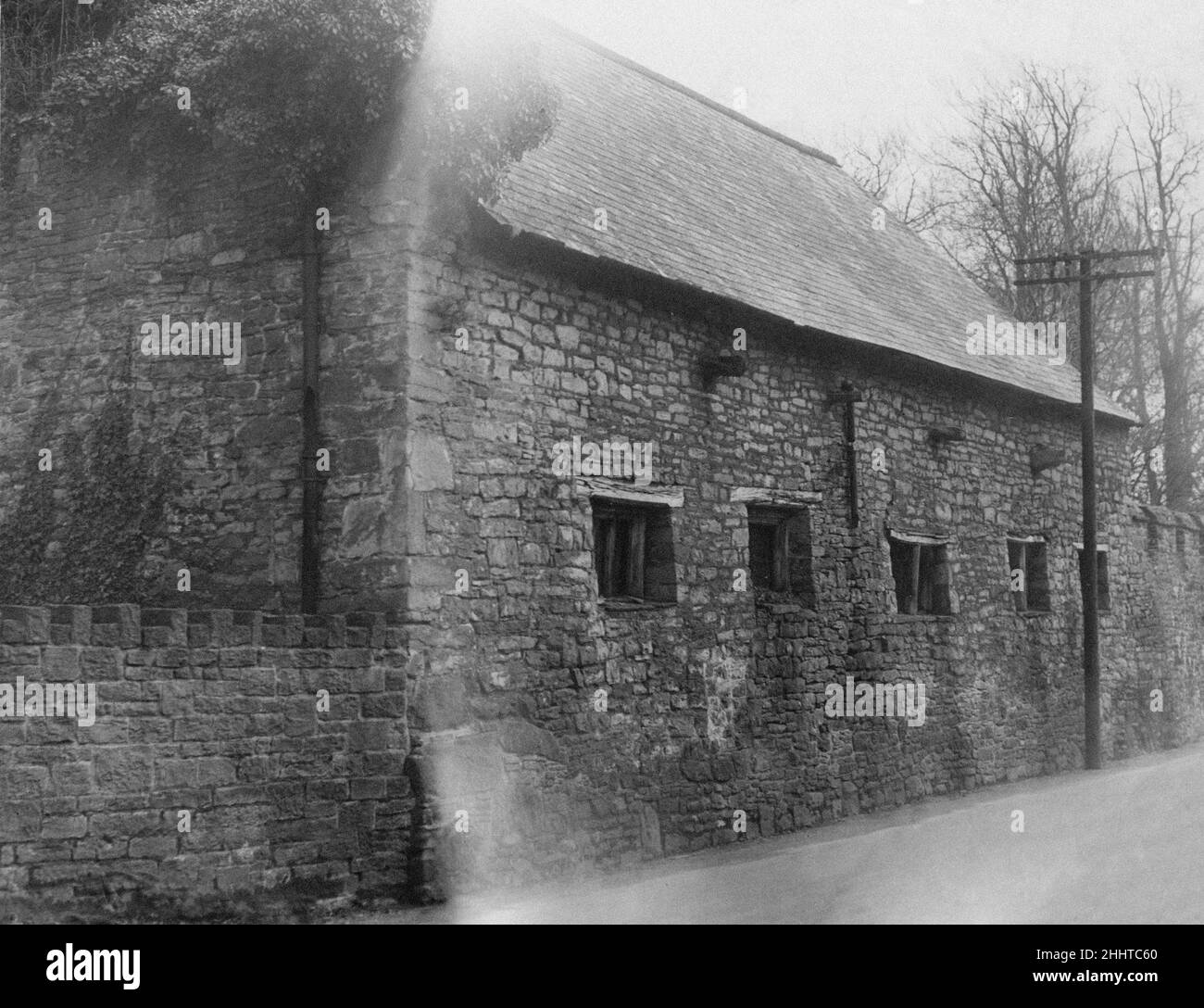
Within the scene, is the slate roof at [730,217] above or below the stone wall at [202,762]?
above

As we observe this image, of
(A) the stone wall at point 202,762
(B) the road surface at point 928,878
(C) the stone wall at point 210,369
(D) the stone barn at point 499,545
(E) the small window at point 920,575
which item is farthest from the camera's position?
(E) the small window at point 920,575

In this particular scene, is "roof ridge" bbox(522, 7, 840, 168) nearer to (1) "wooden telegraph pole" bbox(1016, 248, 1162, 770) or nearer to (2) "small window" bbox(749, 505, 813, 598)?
(1) "wooden telegraph pole" bbox(1016, 248, 1162, 770)

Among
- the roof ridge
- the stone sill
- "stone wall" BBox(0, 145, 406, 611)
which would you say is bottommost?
the stone sill

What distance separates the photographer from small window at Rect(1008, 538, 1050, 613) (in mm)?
18125

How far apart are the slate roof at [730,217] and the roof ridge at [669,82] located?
1.4 inches

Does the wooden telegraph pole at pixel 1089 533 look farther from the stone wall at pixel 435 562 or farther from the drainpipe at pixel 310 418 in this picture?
the drainpipe at pixel 310 418

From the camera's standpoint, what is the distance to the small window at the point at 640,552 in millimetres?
11875

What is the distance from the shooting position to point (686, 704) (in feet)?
39.3

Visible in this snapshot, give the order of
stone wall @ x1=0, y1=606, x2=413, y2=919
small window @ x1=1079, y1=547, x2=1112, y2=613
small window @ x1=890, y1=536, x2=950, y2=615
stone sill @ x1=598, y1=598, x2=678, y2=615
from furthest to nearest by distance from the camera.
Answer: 1. small window @ x1=1079, y1=547, x2=1112, y2=613
2. small window @ x1=890, y1=536, x2=950, y2=615
3. stone sill @ x1=598, y1=598, x2=678, y2=615
4. stone wall @ x1=0, y1=606, x2=413, y2=919

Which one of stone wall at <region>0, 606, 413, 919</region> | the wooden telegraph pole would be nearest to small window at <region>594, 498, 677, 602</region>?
stone wall at <region>0, 606, 413, 919</region>

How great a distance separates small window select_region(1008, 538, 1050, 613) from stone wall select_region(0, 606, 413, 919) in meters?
11.0

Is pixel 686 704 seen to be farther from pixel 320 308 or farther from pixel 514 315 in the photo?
pixel 320 308

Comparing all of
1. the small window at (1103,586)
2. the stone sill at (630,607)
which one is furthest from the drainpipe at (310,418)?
the small window at (1103,586)

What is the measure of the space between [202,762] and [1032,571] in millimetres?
13166
